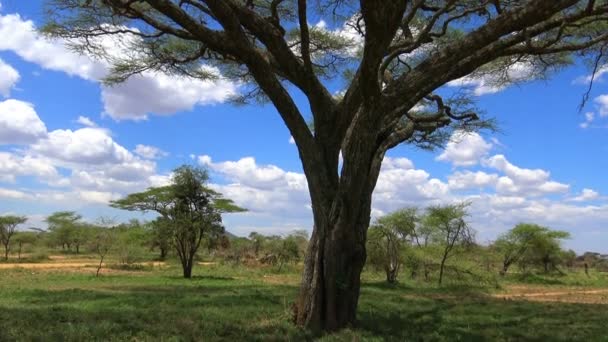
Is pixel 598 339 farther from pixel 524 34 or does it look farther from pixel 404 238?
pixel 404 238

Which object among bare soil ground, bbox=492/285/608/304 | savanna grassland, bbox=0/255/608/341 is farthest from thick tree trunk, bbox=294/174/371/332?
bare soil ground, bbox=492/285/608/304

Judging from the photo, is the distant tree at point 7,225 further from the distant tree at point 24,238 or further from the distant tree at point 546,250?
the distant tree at point 546,250

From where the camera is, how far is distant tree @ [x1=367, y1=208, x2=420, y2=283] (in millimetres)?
25328

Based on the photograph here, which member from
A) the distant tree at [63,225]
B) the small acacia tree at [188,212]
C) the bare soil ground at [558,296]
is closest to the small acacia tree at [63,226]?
the distant tree at [63,225]

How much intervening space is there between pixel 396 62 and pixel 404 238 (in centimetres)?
1431

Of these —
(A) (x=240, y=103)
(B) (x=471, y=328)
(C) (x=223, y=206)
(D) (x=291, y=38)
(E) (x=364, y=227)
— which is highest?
(D) (x=291, y=38)

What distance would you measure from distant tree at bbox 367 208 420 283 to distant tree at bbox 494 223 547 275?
14.8 metres

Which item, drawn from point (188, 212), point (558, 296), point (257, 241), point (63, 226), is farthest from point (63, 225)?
point (558, 296)

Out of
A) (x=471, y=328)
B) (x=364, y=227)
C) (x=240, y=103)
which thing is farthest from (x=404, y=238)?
(x=364, y=227)

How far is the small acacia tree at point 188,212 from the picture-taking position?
25.8 m

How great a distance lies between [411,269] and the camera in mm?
28359

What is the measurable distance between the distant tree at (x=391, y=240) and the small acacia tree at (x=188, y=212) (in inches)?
302

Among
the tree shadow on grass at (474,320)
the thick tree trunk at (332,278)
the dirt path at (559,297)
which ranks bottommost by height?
the tree shadow on grass at (474,320)

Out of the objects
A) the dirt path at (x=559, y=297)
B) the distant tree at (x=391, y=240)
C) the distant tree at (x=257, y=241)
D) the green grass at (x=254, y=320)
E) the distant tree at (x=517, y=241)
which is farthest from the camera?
the distant tree at (x=257, y=241)
